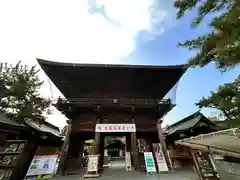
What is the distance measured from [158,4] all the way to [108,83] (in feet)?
14.7

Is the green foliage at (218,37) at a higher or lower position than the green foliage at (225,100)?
higher

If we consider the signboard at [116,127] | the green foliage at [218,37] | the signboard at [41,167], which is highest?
the signboard at [116,127]

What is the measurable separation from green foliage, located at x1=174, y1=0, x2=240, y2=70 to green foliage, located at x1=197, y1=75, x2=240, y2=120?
0.23m

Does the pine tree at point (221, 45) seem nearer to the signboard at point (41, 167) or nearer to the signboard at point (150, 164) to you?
the signboard at point (150, 164)

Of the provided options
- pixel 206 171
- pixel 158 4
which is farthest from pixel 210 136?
pixel 158 4

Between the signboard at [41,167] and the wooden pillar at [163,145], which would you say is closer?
the signboard at [41,167]

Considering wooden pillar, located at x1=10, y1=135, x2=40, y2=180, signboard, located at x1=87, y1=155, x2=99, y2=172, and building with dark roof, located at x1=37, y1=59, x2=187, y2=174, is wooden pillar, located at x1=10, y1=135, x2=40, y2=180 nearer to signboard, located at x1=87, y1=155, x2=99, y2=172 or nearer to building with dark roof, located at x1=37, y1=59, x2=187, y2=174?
building with dark roof, located at x1=37, y1=59, x2=187, y2=174

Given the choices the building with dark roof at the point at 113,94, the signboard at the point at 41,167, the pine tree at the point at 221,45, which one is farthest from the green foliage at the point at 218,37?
the signboard at the point at 41,167

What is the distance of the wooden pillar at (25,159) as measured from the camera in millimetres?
5642

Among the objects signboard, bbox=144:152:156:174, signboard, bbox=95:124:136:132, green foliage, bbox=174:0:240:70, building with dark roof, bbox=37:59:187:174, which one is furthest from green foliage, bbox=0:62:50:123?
green foliage, bbox=174:0:240:70

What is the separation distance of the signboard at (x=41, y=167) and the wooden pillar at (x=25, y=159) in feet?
1.45

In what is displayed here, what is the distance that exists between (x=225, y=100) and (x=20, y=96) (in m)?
6.75

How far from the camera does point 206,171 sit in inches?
175

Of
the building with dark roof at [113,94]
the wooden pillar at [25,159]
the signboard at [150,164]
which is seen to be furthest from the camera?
the building with dark roof at [113,94]
